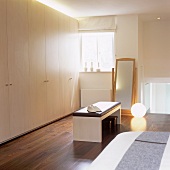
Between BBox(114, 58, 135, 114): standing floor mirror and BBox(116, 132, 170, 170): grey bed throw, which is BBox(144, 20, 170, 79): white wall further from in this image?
BBox(116, 132, 170, 170): grey bed throw

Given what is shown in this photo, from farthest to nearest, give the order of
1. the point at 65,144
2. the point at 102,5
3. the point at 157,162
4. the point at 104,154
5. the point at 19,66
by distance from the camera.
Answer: the point at 102,5 → the point at 19,66 → the point at 65,144 → the point at 104,154 → the point at 157,162

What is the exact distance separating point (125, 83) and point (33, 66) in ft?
8.50

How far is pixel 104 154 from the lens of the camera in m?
1.96

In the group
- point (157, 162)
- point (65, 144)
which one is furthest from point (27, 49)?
point (157, 162)

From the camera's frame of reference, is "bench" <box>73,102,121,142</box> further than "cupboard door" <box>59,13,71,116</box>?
No

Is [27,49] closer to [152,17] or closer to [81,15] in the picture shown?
[81,15]

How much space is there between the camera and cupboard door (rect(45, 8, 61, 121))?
5570 millimetres

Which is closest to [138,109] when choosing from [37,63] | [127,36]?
[127,36]

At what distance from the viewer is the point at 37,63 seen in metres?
5.16

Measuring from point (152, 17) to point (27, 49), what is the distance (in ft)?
11.5

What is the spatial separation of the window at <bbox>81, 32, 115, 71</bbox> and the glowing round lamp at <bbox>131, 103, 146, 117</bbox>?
4.37 feet

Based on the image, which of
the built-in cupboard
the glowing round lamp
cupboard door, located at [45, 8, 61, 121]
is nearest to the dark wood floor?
the built-in cupboard

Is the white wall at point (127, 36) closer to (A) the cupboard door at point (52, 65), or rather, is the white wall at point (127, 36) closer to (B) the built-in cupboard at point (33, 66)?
(B) the built-in cupboard at point (33, 66)

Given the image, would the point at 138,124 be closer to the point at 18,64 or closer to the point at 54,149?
the point at 54,149
